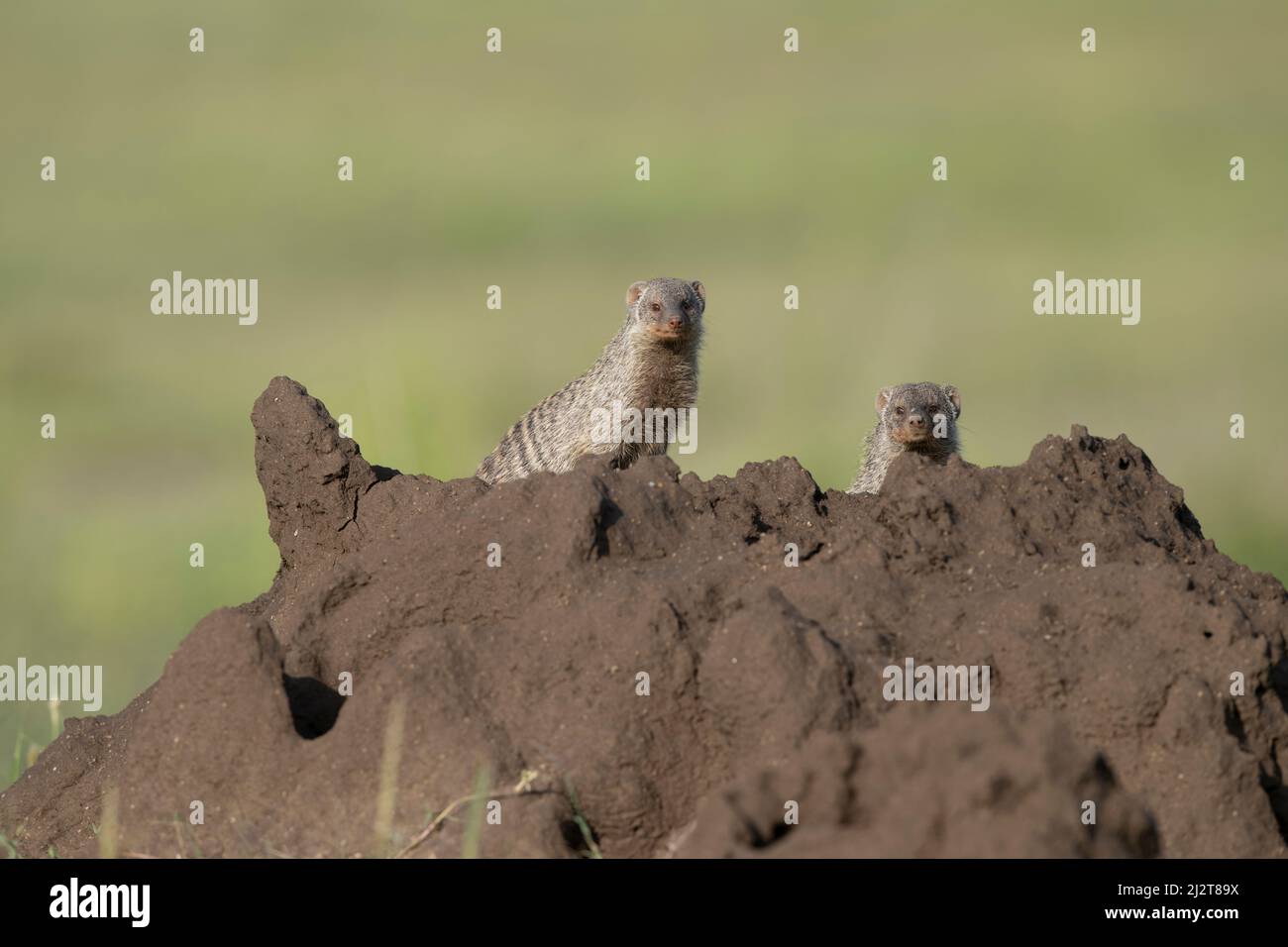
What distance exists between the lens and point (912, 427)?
8.91m

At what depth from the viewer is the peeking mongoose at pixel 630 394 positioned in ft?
30.1

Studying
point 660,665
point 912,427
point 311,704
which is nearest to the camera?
point 660,665

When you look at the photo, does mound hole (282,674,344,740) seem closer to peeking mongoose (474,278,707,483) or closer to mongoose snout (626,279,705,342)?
peeking mongoose (474,278,707,483)

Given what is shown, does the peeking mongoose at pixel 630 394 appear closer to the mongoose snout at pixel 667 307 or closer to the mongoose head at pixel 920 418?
the mongoose snout at pixel 667 307

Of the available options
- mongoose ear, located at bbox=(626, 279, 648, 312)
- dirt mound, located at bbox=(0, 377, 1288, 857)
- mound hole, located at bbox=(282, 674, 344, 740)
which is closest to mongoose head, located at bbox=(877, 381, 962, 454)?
mongoose ear, located at bbox=(626, 279, 648, 312)

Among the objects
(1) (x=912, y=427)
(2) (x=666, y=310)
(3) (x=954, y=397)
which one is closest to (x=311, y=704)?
(1) (x=912, y=427)

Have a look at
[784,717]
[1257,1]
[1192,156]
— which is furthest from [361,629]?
[1257,1]

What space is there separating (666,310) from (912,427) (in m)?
1.23

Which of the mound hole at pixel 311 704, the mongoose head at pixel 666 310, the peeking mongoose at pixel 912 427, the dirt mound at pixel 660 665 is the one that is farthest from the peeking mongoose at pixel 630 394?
the mound hole at pixel 311 704

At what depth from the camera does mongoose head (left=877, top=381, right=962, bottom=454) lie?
29.3ft

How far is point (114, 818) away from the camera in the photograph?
5.40m

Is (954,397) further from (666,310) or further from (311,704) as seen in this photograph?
(311,704)

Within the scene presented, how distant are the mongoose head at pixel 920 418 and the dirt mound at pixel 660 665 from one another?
2820 mm

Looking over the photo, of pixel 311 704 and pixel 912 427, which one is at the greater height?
pixel 912 427
